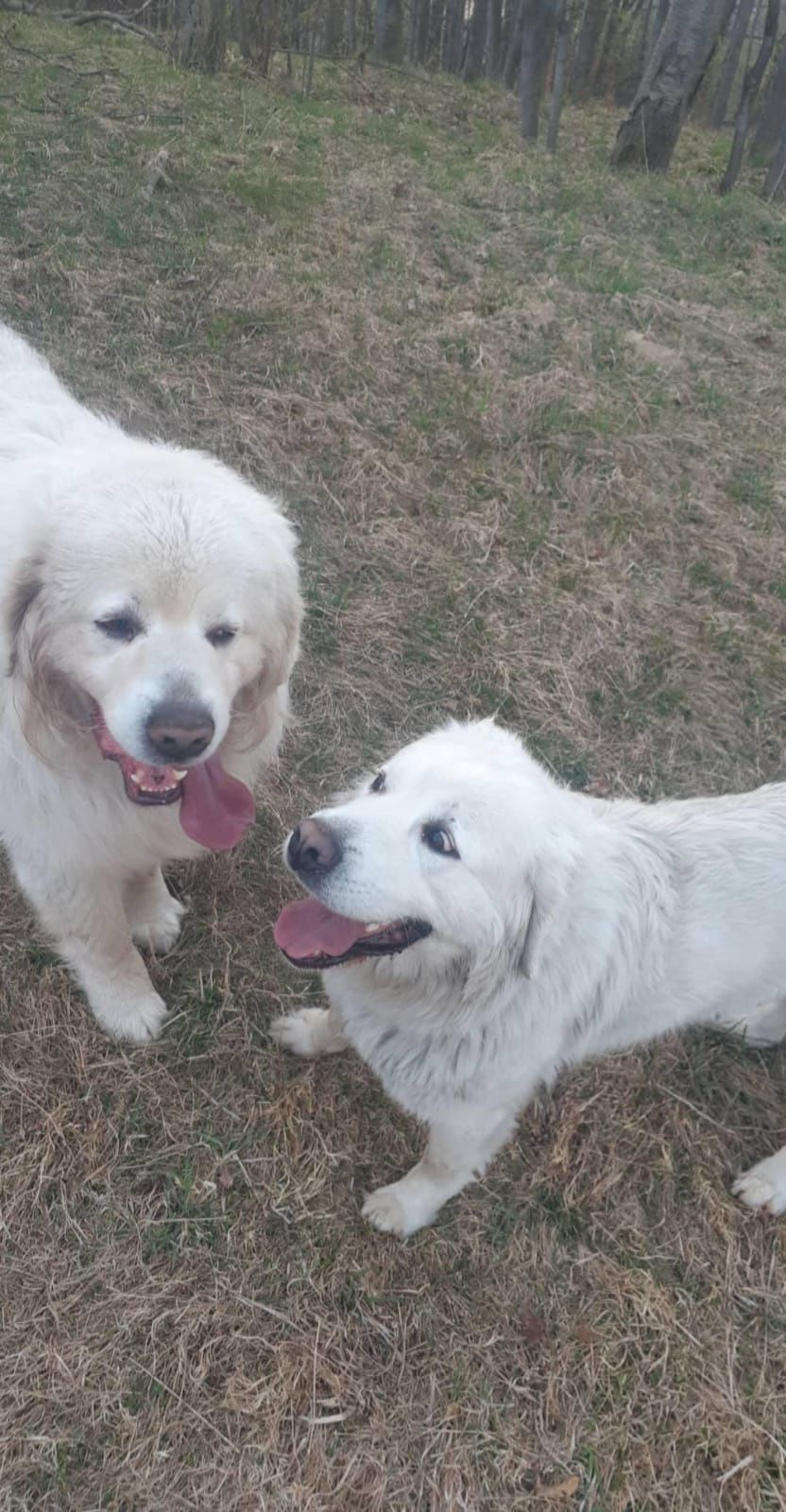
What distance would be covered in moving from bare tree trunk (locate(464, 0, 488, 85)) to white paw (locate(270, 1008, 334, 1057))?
1239cm

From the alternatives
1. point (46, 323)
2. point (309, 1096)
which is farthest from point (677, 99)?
point (309, 1096)

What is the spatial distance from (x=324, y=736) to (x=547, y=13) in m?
10.1

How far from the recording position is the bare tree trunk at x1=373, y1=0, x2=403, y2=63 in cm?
992

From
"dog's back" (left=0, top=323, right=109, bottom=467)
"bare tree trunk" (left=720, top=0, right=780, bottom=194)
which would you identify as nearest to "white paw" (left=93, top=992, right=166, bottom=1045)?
"dog's back" (left=0, top=323, right=109, bottom=467)

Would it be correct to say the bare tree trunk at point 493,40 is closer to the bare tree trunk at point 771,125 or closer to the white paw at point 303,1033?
the bare tree trunk at point 771,125

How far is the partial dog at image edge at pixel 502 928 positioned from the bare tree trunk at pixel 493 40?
41.1ft

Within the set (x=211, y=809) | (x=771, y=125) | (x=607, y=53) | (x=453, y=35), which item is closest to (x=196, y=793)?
(x=211, y=809)

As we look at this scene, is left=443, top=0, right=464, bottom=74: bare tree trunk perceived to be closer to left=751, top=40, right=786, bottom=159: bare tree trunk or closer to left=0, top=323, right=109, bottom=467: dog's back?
left=751, top=40, right=786, bottom=159: bare tree trunk

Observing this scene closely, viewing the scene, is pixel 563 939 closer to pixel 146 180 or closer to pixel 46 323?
pixel 46 323

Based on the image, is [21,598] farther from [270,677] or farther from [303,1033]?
[303,1033]

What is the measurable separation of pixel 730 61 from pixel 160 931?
13.4 metres

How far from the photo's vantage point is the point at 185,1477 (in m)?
2.01

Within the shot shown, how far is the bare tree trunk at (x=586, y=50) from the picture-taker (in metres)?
11.6

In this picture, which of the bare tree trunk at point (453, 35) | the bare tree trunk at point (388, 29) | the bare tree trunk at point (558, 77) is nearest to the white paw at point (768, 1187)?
the bare tree trunk at point (558, 77)
